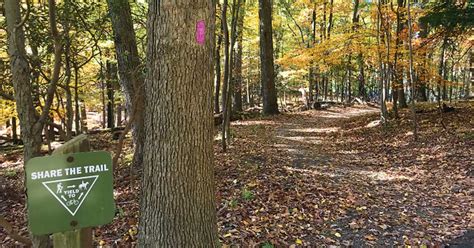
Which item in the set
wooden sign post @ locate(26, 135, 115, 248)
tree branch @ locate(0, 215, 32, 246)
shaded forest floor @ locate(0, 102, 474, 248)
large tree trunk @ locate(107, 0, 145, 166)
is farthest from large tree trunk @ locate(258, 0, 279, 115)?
wooden sign post @ locate(26, 135, 115, 248)

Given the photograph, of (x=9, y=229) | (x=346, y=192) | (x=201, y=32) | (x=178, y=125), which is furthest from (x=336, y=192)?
(x=9, y=229)

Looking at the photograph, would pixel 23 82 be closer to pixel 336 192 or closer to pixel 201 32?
pixel 201 32

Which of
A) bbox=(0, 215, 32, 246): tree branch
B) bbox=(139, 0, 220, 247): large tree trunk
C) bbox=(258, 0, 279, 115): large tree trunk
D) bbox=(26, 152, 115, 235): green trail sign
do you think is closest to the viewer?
bbox=(26, 152, 115, 235): green trail sign

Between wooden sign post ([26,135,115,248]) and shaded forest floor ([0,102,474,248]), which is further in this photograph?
shaded forest floor ([0,102,474,248])

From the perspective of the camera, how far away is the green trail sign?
1775 millimetres

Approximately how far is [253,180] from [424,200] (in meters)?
2.86

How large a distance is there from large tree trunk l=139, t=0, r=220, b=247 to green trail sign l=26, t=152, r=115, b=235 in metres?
0.87

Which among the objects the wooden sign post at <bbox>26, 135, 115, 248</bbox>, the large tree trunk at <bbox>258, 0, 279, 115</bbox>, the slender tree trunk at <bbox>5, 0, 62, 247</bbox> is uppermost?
the large tree trunk at <bbox>258, 0, 279, 115</bbox>

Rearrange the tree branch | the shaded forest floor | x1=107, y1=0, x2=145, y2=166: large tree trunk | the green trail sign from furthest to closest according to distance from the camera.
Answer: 1. x1=107, y1=0, x2=145, y2=166: large tree trunk
2. the shaded forest floor
3. the tree branch
4. the green trail sign

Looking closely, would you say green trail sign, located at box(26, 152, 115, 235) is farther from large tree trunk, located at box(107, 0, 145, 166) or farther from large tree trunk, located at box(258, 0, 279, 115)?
large tree trunk, located at box(258, 0, 279, 115)

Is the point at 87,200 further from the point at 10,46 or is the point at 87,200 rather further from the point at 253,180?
the point at 253,180

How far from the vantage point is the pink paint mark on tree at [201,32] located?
2695 mm

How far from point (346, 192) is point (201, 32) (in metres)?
4.49

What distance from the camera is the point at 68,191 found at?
1812 millimetres
